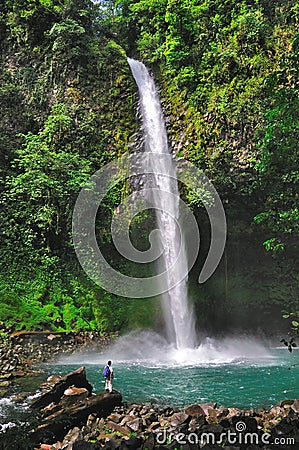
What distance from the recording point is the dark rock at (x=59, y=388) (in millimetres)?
5992

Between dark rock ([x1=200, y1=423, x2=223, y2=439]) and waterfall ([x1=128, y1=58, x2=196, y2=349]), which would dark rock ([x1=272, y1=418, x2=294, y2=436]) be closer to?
dark rock ([x1=200, y1=423, x2=223, y2=439])

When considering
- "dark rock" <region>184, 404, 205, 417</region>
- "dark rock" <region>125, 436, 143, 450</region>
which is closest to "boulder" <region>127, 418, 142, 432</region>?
"dark rock" <region>184, 404, 205, 417</region>

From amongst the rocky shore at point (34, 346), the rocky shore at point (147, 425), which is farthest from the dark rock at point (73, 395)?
the rocky shore at point (34, 346)

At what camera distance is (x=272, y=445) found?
3625 millimetres

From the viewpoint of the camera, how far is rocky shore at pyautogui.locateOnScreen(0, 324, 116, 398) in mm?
8680

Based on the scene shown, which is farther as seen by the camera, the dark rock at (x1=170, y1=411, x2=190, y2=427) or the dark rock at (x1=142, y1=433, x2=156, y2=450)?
the dark rock at (x1=170, y1=411, x2=190, y2=427)

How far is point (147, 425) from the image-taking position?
526cm

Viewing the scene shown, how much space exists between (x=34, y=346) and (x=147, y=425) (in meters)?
6.22

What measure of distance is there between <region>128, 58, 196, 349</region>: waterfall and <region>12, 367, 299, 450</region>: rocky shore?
240 inches

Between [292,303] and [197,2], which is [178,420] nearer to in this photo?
[292,303]

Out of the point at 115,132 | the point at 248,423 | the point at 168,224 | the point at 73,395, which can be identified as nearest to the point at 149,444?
the point at 248,423

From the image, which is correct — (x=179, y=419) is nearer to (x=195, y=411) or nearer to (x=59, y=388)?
(x=195, y=411)

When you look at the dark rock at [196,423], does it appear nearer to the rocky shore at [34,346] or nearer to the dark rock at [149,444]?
the dark rock at [149,444]

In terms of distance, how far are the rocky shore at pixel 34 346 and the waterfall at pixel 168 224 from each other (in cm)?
206
